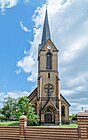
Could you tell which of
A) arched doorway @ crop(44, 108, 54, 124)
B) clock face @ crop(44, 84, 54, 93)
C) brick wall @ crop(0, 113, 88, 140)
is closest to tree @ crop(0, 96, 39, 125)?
arched doorway @ crop(44, 108, 54, 124)

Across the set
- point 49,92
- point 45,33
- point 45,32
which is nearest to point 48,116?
point 49,92

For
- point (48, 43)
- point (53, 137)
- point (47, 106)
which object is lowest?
point (53, 137)

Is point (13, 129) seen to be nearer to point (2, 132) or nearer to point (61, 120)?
point (2, 132)

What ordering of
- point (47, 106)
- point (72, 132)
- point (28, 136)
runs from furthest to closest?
point (47, 106) < point (28, 136) < point (72, 132)

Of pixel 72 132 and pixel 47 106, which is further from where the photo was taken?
pixel 47 106

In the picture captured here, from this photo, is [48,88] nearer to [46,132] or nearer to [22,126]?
[22,126]

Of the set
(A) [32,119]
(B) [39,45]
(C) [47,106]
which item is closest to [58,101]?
(C) [47,106]

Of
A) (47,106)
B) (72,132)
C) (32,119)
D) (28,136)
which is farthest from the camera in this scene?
(47,106)

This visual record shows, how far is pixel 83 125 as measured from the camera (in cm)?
1090

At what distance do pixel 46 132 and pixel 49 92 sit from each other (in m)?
43.2

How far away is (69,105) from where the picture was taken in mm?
56156

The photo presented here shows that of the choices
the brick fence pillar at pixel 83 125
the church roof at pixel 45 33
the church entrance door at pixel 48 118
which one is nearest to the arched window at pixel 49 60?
the church roof at pixel 45 33

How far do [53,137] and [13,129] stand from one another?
223 centimetres

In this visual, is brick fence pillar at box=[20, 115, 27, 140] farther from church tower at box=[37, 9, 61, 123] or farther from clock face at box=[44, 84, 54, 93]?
clock face at box=[44, 84, 54, 93]
